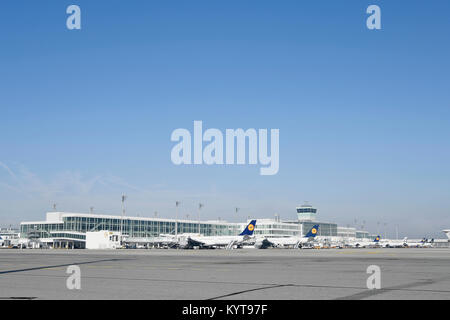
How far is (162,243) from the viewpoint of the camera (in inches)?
5472

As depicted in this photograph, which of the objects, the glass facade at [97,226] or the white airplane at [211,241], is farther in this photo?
the glass facade at [97,226]

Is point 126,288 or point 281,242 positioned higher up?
point 126,288

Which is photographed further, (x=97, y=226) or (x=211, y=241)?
(x=97, y=226)

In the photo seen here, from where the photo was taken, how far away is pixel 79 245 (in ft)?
489

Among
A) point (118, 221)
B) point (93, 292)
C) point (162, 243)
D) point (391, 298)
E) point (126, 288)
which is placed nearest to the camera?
point (391, 298)

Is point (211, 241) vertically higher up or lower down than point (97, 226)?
lower down

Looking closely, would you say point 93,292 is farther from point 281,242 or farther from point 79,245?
point 79,245

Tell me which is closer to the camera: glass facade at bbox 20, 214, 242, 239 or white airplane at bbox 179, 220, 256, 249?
white airplane at bbox 179, 220, 256, 249
